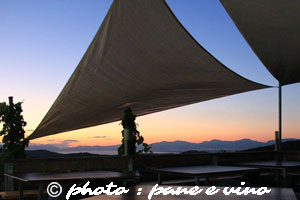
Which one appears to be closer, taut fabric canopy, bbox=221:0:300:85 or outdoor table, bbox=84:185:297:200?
outdoor table, bbox=84:185:297:200

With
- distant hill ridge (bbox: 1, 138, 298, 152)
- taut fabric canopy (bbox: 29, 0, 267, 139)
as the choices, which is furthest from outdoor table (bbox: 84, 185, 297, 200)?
distant hill ridge (bbox: 1, 138, 298, 152)

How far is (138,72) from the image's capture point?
6.14m

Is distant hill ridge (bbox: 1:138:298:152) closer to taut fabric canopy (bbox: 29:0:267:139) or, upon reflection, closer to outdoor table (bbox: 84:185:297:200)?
taut fabric canopy (bbox: 29:0:267:139)

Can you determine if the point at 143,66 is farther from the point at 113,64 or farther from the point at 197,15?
the point at 197,15

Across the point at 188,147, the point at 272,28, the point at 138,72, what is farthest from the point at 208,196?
the point at 188,147

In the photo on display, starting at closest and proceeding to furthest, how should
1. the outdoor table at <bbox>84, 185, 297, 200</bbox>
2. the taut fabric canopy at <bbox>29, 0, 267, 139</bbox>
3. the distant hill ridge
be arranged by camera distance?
1. the outdoor table at <bbox>84, 185, 297, 200</bbox>
2. the taut fabric canopy at <bbox>29, 0, 267, 139</bbox>
3. the distant hill ridge

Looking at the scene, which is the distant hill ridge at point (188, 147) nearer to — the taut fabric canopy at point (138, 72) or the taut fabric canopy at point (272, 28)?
the taut fabric canopy at point (138, 72)

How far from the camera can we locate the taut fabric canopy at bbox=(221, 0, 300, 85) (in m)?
5.45

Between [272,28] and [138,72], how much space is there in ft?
6.99

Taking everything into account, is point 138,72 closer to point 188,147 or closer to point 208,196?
point 208,196

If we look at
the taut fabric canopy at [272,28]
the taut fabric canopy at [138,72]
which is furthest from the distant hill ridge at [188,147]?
the taut fabric canopy at [272,28]

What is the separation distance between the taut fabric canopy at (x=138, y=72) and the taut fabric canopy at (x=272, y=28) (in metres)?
0.62

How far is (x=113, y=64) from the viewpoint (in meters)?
5.75

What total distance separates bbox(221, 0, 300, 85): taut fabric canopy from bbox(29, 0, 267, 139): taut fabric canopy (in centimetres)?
62
